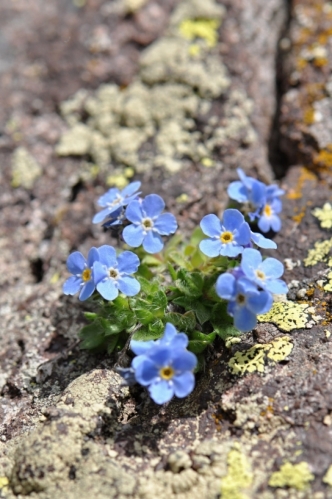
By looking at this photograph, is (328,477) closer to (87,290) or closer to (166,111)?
(87,290)

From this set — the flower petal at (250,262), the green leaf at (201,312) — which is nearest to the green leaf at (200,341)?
the green leaf at (201,312)

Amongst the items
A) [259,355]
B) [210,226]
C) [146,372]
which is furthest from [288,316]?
[146,372]

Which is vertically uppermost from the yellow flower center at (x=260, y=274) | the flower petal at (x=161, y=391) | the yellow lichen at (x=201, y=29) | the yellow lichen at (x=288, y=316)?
the yellow lichen at (x=201, y=29)

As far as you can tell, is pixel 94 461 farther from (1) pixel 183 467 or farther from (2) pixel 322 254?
(2) pixel 322 254

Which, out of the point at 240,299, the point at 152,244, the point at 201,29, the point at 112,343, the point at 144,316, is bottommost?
the point at 112,343

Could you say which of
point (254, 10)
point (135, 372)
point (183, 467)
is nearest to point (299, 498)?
point (183, 467)

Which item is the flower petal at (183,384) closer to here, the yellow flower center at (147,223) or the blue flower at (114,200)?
the yellow flower center at (147,223)
